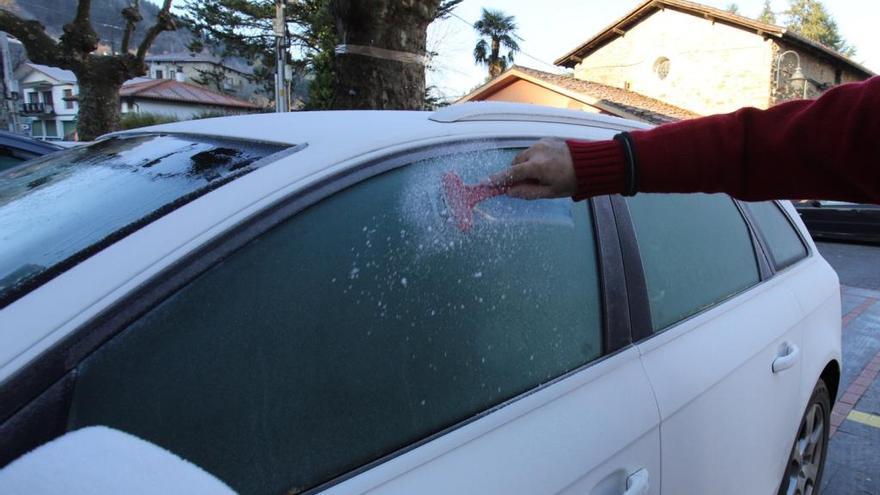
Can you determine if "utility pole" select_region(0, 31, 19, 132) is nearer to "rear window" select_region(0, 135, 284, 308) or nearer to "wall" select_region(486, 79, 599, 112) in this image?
"wall" select_region(486, 79, 599, 112)

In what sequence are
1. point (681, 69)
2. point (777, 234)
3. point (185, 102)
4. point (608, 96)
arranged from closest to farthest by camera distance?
point (777, 234)
point (608, 96)
point (681, 69)
point (185, 102)

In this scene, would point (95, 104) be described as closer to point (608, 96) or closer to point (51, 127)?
point (608, 96)

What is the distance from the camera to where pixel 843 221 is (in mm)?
13078

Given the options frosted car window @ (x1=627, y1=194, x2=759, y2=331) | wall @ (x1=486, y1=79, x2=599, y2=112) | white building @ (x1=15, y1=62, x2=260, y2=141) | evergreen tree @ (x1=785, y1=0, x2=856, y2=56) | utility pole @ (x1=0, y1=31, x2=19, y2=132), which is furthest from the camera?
evergreen tree @ (x1=785, y1=0, x2=856, y2=56)

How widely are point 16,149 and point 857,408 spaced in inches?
258

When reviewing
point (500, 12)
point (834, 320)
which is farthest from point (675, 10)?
point (834, 320)

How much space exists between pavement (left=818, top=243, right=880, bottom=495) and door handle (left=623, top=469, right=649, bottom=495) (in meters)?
2.41

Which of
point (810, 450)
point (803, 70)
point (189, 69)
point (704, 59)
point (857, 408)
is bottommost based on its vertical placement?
point (857, 408)

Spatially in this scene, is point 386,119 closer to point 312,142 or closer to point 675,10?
point 312,142

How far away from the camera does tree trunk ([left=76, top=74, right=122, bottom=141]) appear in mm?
17719

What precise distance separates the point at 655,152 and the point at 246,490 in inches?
43.4

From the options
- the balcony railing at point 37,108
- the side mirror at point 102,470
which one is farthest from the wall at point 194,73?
the side mirror at point 102,470

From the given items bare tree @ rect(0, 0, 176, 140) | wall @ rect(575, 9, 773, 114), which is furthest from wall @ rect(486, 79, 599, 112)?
bare tree @ rect(0, 0, 176, 140)

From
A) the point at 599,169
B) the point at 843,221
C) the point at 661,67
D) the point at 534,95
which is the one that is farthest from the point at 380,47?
the point at 661,67
